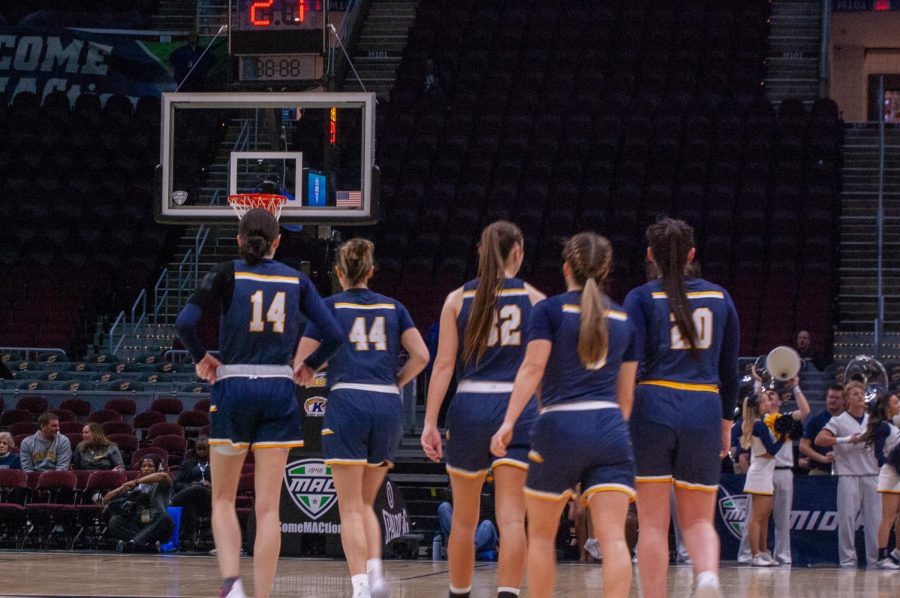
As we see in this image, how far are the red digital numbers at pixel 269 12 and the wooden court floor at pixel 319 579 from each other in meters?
5.20

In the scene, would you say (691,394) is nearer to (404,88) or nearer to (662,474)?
(662,474)

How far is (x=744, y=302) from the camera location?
66.7ft

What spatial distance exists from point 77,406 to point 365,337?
11.9m

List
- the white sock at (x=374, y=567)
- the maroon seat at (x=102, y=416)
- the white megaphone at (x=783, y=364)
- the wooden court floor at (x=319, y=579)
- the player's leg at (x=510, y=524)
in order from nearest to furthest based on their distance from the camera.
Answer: the player's leg at (x=510, y=524) < the white sock at (x=374, y=567) < the wooden court floor at (x=319, y=579) < the white megaphone at (x=783, y=364) < the maroon seat at (x=102, y=416)

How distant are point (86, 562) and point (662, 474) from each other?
7.32m

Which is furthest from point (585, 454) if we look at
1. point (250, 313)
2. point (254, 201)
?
point (254, 201)

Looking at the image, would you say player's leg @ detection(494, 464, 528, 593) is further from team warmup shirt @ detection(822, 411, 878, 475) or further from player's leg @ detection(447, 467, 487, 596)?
team warmup shirt @ detection(822, 411, 878, 475)

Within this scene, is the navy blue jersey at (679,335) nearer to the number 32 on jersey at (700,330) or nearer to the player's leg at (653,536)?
the number 32 on jersey at (700,330)

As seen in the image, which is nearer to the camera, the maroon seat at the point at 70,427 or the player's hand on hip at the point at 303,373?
the player's hand on hip at the point at 303,373

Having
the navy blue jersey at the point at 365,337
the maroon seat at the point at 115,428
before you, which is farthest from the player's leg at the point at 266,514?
the maroon seat at the point at 115,428

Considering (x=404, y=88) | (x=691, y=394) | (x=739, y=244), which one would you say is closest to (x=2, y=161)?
(x=404, y=88)

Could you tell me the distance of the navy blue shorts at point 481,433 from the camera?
671 cm

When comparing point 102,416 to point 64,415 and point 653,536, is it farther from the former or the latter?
point 653,536

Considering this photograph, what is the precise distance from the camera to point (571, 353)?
585 centimetres
